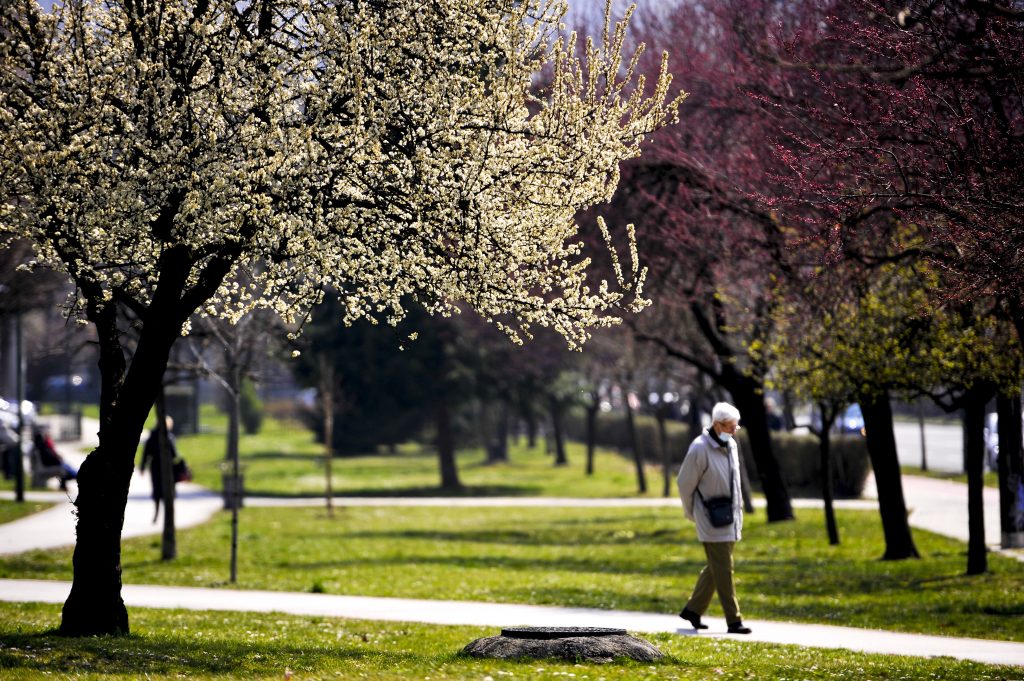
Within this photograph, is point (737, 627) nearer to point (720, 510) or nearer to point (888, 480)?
point (720, 510)

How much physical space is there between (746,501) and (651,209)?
384 inches

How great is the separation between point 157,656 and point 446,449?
3291 cm

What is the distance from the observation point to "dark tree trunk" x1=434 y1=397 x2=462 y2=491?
41.9 m

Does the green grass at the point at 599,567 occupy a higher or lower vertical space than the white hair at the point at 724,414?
lower

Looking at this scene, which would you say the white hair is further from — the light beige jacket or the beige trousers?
the beige trousers

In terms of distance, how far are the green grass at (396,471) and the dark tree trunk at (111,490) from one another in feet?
82.0

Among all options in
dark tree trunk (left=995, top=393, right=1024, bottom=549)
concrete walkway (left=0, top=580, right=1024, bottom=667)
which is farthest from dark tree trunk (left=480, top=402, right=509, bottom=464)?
concrete walkway (left=0, top=580, right=1024, bottom=667)

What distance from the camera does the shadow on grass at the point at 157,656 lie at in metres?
8.43

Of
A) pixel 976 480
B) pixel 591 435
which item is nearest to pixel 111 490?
pixel 976 480

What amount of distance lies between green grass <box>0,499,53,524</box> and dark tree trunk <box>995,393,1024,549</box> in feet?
58.0

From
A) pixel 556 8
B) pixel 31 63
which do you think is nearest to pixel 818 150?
pixel 556 8

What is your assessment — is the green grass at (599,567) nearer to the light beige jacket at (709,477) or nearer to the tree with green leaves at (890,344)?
the tree with green leaves at (890,344)

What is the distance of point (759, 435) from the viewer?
79.5ft

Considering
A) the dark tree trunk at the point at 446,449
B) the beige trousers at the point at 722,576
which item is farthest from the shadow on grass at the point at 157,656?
the dark tree trunk at the point at 446,449
